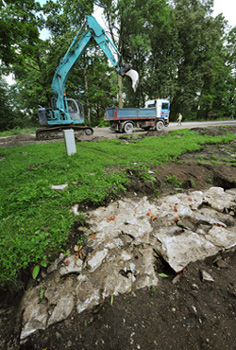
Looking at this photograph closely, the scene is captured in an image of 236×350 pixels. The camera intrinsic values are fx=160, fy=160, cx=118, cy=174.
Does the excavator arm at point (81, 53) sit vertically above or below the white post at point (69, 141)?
above

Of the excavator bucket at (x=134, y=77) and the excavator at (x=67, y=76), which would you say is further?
the excavator at (x=67, y=76)

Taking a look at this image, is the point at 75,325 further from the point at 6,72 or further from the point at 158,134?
the point at 6,72

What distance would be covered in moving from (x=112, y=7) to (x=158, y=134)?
1851cm

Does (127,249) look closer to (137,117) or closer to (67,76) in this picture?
(67,76)

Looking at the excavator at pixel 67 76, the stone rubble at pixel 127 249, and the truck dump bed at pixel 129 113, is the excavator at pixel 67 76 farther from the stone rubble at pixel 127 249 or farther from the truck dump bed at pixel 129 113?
the stone rubble at pixel 127 249

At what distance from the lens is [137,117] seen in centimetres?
1234

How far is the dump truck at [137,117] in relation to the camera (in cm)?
1182

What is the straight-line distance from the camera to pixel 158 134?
10945mm

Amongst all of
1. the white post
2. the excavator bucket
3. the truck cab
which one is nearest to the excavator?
the excavator bucket

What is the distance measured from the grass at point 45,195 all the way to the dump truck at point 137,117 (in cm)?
679

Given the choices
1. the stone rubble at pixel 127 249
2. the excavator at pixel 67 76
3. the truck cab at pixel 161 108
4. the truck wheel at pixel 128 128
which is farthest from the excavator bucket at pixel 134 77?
the stone rubble at pixel 127 249

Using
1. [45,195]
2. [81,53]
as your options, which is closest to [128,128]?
[81,53]

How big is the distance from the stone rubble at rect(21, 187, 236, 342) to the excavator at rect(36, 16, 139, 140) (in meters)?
7.58

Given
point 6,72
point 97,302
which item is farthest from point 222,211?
point 6,72
